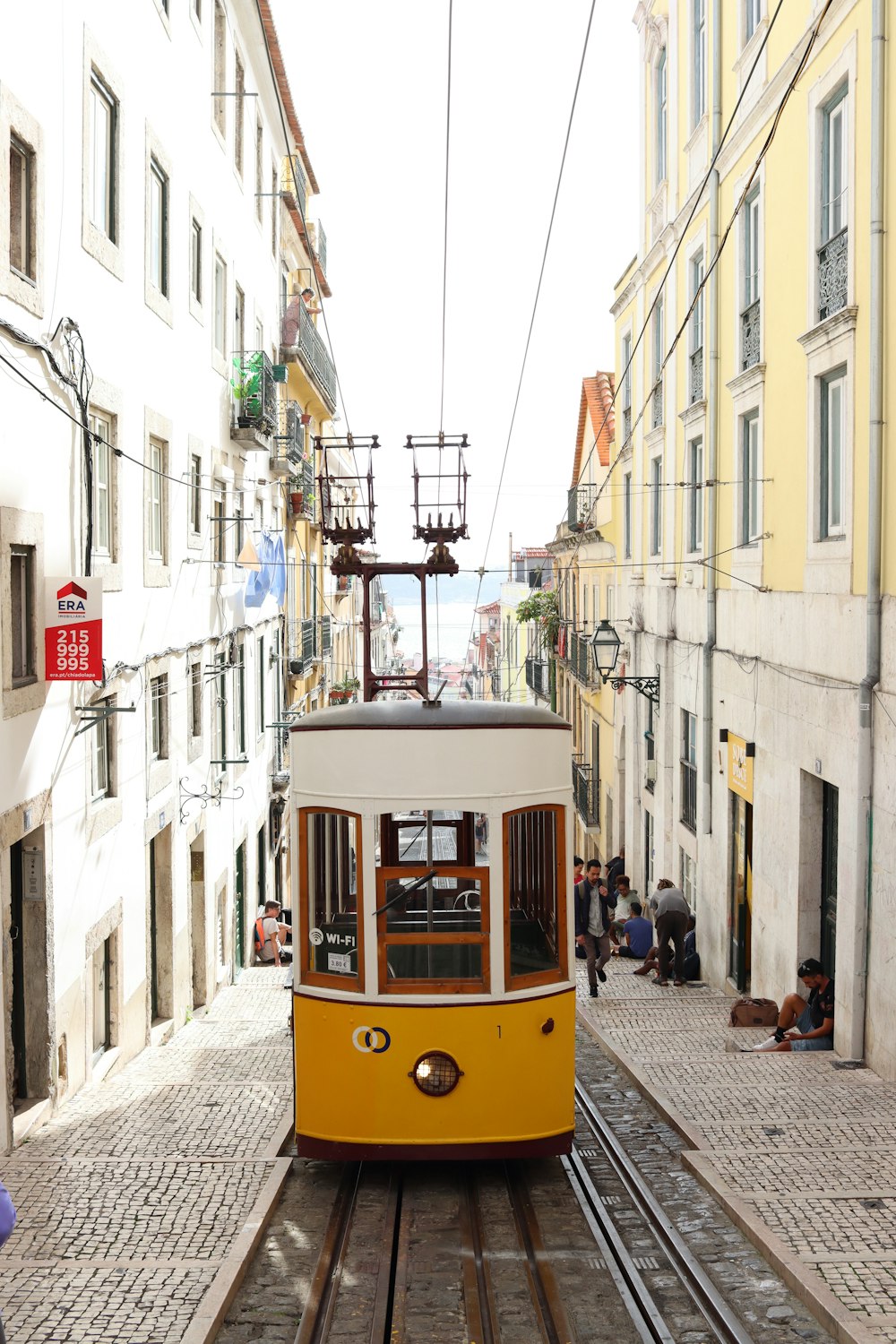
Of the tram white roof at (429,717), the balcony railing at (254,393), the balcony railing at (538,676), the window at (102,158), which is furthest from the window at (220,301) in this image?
the balcony railing at (538,676)

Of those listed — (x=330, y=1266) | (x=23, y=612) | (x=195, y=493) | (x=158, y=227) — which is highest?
(x=158, y=227)

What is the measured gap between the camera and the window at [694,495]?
17438 millimetres

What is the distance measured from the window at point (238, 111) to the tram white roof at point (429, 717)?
13.5 m

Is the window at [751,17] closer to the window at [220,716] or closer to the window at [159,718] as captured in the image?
the window at [159,718]

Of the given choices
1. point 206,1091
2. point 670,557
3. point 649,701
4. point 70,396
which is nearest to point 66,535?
point 70,396

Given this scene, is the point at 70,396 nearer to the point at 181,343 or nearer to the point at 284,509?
the point at 181,343

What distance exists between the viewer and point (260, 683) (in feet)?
71.4

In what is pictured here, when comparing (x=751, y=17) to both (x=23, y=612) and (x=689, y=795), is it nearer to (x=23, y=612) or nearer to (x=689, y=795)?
(x=689, y=795)

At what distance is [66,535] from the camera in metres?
9.86

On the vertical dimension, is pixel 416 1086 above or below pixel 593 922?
above

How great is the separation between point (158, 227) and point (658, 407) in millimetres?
9368

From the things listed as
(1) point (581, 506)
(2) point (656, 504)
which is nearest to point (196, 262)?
(2) point (656, 504)

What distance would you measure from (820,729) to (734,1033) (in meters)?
2.69

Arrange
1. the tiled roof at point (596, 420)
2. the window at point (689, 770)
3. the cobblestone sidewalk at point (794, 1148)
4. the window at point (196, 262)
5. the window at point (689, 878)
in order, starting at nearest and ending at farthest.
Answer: the cobblestone sidewalk at point (794, 1148) → the window at point (196, 262) → the window at point (689, 878) → the window at point (689, 770) → the tiled roof at point (596, 420)
